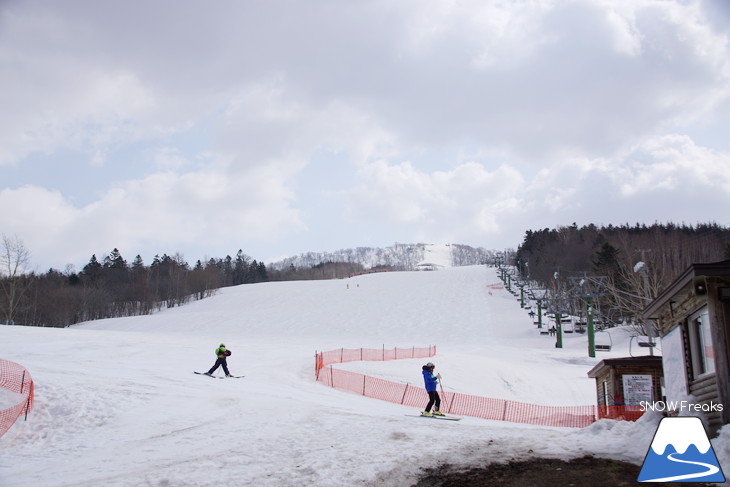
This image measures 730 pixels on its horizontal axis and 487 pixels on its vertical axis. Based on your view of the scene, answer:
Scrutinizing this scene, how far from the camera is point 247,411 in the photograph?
1546 centimetres

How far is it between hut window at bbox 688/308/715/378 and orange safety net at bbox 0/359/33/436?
15.3 metres

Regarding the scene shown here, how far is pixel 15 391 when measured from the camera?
15.6 metres

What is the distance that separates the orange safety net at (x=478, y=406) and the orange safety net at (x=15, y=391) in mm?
11466

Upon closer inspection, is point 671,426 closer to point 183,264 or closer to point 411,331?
point 411,331

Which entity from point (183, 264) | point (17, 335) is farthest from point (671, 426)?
point (183, 264)

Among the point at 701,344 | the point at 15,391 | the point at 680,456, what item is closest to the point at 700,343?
the point at 701,344

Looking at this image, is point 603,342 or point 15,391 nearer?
point 15,391

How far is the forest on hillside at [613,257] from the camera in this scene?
47562mm

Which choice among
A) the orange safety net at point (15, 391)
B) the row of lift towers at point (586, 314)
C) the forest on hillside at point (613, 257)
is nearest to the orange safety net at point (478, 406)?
the row of lift towers at point (586, 314)

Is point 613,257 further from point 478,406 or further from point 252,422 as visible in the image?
point 252,422

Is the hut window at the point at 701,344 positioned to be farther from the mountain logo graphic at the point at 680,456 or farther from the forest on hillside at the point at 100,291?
the forest on hillside at the point at 100,291

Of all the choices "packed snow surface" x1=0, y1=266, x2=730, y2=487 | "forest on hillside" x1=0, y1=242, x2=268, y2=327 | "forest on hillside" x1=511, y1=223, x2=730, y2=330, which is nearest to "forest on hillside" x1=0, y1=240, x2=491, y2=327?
"forest on hillside" x1=0, y1=242, x2=268, y2=327

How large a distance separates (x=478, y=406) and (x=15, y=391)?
1551 centimetres

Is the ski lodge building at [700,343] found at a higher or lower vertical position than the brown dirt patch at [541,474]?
higher
